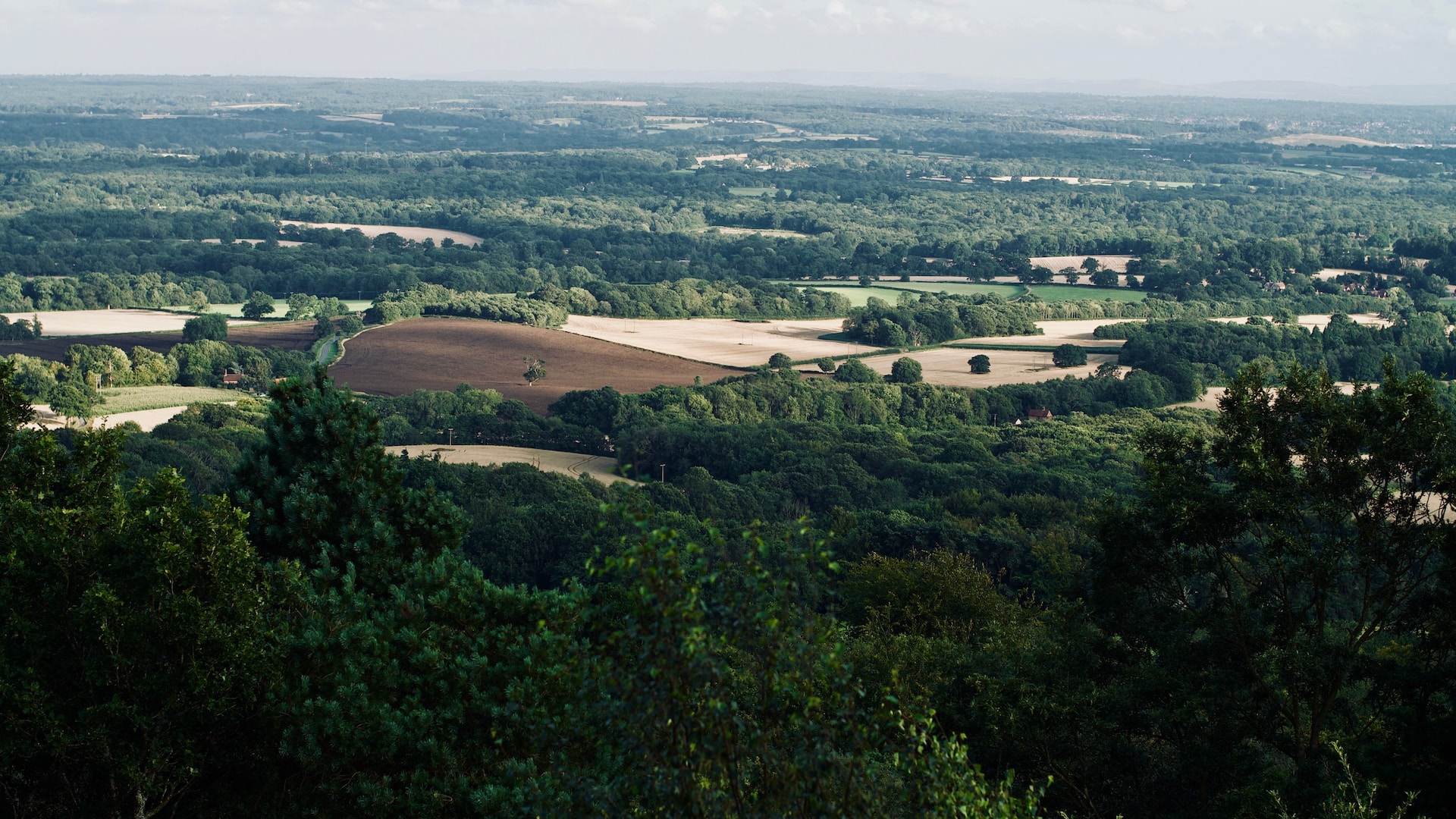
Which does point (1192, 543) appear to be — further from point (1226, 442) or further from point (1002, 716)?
point (1002, 716)

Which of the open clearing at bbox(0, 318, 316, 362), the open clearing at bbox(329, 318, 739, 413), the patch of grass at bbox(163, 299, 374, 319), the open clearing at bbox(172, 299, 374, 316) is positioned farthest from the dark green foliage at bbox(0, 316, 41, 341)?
the open clearing at bbox(329, 318, 739, 413)

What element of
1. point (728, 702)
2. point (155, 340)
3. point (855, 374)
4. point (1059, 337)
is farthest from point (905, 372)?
point (728, 702)

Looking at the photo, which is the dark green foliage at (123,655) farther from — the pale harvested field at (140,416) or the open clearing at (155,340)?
the open clearing at (155,340)

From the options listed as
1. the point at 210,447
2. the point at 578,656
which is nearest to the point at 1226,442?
the point at 578,656

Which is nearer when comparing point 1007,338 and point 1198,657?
point 1198,657

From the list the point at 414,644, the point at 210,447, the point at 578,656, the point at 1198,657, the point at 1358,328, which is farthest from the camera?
the point at 1358,328

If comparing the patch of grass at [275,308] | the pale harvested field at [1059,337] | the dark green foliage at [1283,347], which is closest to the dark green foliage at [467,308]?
the patch of grass at [275,308]

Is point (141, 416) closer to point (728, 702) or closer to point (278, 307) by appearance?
point (278, 307)
